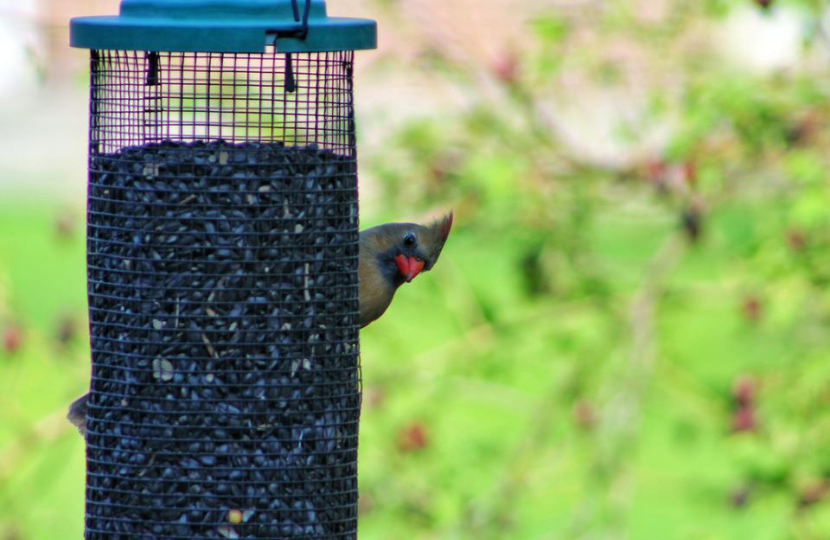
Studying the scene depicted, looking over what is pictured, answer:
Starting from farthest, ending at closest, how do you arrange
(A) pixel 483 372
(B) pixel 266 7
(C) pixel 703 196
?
(A) pixel 483 372 → (C) pixel 703 196 → (B) pixel 266 7

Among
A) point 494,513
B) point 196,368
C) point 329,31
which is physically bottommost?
point 494,513

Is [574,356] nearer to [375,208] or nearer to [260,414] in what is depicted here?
[375,208]

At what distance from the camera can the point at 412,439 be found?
6875mm

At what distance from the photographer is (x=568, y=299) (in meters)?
7.20

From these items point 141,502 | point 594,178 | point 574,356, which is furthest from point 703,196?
point 141,502

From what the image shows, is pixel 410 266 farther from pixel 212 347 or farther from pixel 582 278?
pixel 582 278

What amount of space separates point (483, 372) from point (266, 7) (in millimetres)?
3971

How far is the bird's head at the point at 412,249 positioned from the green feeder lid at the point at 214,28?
867 millimetres

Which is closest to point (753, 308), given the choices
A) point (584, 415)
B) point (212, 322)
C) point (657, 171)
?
point (657, 171)

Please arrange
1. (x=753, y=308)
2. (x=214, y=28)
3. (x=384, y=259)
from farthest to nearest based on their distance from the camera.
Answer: (x=753, y=308) → (x=384, y=259) → (x=214, y=28)

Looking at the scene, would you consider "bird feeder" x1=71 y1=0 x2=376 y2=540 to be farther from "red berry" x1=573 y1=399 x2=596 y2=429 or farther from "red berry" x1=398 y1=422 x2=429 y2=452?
"red berry" x1=573 y1=399 x2=596 y2=429

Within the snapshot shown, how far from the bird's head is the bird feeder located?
476 millimetres

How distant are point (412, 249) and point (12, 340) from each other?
288cm

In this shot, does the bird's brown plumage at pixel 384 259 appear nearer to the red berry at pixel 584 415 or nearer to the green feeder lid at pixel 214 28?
the green feeder lid at pixel 214 28
